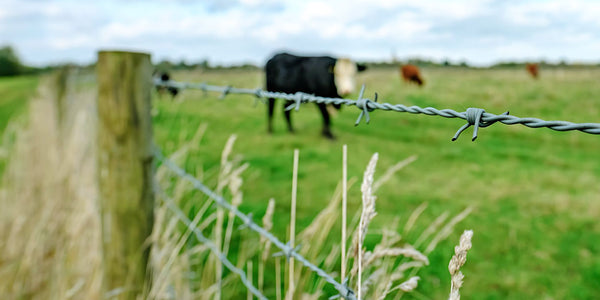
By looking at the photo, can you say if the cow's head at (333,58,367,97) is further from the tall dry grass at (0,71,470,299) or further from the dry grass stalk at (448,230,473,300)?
the dry grass stalk at (448,230,473,300)

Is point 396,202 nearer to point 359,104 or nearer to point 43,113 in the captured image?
point 359,104

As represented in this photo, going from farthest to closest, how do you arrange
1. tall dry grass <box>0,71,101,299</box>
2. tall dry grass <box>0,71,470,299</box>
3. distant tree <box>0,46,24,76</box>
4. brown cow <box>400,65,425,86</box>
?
distant tree <box>0,46,24,76</box>
brown cow <box>400,65,425,86</box>
tall dry grass <box>0,71,101,299</box>
tall dry grass <box>0,71,470,299</box>

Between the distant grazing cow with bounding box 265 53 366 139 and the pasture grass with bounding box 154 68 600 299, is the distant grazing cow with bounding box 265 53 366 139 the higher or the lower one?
the higher one

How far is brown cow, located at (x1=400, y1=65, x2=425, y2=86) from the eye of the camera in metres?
15.9

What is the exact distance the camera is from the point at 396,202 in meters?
3.20

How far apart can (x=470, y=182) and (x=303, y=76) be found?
2.55 m

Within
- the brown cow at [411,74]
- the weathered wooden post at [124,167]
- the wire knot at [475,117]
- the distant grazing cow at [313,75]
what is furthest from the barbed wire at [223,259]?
the brown cow at [411,74]

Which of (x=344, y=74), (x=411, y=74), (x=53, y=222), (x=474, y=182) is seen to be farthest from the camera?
(x=411, y=74)

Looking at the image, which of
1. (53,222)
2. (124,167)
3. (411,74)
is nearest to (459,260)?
(124,167)

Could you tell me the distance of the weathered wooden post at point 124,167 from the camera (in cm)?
144

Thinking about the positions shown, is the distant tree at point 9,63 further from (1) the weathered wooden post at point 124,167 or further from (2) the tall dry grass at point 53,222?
(1) the weathered wooden post at point 124,167

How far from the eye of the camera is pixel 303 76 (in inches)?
218

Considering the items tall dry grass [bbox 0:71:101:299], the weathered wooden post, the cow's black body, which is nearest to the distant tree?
the cow's black body

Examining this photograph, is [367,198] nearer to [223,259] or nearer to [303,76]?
[223,259]
